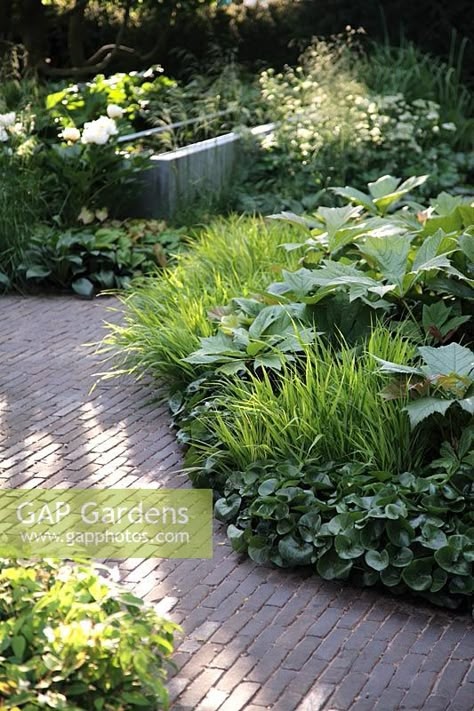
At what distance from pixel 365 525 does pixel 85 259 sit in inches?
180

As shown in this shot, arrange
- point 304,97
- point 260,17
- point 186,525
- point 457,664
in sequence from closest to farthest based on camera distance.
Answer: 1. point 457,664
2. point 186,525
3. point 304,97
4. point 260,17

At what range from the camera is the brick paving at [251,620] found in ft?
10.9

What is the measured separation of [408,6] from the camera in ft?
43.9

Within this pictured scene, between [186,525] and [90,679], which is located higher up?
[90,679]

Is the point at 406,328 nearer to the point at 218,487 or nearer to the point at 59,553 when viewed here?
the point at 218,487

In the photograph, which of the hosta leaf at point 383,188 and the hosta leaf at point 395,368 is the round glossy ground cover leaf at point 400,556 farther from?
the hosta leaf at point 383,188

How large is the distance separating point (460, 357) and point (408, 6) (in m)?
10.2

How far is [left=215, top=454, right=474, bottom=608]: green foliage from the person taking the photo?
3.89 metres

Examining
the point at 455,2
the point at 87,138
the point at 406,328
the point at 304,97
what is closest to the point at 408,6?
the point at 455,2

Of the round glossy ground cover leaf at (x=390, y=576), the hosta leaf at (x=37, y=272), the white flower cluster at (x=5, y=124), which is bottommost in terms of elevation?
the round glossy ground cover leaf at (x=390, y=576)

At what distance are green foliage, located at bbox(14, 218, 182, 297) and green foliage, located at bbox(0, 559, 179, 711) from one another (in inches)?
180

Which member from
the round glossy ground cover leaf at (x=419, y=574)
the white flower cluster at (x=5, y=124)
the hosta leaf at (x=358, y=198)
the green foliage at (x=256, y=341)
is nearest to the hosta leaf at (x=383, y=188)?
the hosta leaf at (x=358, y=198)

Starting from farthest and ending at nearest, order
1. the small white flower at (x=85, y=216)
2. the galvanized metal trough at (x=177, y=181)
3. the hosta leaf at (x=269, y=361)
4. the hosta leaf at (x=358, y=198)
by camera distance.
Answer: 1. the galvanized metal trough at (x=177, y=181)
2. the small white flower at (x=85, y=216)
3. the hosta leaf at (x=358, y=198)
4. the hosta leaf at (x=269, y=361)

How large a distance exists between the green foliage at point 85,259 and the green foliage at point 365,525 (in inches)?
145
